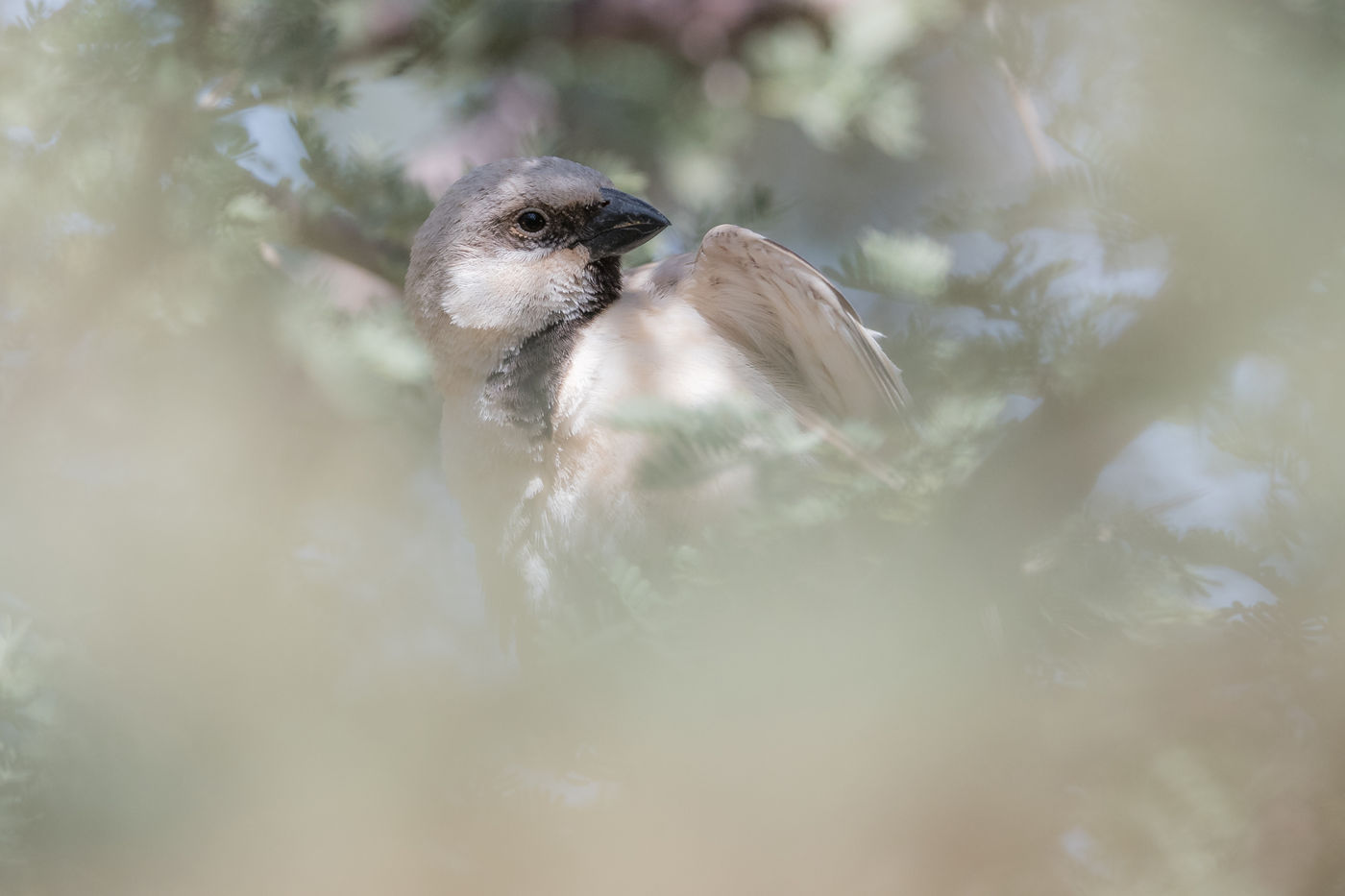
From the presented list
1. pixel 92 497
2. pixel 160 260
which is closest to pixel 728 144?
pixel 160 260

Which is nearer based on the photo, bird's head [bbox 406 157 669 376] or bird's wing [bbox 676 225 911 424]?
bird's wing [bbox 676 225 911 424]

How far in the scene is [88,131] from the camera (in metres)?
1.61

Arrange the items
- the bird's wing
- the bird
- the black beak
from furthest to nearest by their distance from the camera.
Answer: the black beak → the bird → the bird's wing

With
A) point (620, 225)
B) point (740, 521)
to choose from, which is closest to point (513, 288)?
point (620, 225)

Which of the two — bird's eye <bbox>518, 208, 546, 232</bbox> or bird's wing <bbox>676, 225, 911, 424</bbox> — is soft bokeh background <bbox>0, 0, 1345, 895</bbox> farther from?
bird's eye <bbox>518, 208, 546, 232</bbox>

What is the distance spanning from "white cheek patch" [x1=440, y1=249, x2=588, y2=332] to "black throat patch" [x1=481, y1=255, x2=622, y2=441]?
0.02 metres

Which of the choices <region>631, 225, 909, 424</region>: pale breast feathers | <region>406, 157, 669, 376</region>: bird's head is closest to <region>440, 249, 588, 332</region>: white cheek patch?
<region>406, 157, 669, 376</region>: bird's head

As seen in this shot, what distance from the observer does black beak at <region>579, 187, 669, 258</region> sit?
1.68 m

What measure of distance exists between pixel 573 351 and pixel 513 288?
177mm

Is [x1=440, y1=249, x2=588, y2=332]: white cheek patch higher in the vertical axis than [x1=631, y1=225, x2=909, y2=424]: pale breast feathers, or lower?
lower

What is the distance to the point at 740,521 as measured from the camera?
1047 millimetres

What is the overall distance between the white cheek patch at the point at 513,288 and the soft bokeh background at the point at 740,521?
1.03ft

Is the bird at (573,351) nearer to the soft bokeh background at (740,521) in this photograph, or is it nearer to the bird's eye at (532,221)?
the bird's eye at (532,221)

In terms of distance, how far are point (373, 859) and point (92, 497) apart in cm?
107
